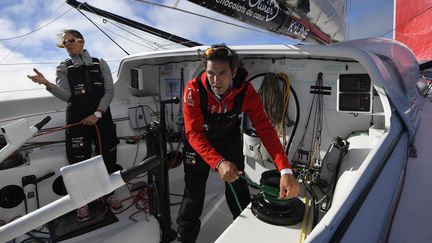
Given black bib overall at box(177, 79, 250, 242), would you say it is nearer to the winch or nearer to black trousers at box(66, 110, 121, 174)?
the winch

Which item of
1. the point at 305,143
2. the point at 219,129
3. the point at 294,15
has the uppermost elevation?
the point at 294,15

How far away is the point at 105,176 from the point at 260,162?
269 centimetres

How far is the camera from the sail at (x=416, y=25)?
10.7m

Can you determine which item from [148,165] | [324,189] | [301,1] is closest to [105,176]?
[148,165]

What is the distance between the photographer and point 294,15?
4176mm

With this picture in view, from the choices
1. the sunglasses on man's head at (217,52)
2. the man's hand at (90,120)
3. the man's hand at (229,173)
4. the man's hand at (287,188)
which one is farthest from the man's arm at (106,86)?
the man's hand at (287,188)

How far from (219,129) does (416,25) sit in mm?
12696

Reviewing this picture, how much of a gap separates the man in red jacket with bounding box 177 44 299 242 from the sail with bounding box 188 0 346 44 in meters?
1.12

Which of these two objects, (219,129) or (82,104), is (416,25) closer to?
(219,129)

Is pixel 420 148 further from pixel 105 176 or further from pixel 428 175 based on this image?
pixel 105 176

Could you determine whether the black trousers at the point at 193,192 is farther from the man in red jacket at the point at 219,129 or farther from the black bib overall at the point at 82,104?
the black bib overall at the point at 82,104

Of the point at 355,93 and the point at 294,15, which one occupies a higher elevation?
the point at 294,15

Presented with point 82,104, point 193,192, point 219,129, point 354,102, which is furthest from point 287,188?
point 82,104

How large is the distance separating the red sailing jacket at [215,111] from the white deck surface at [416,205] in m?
0.65
